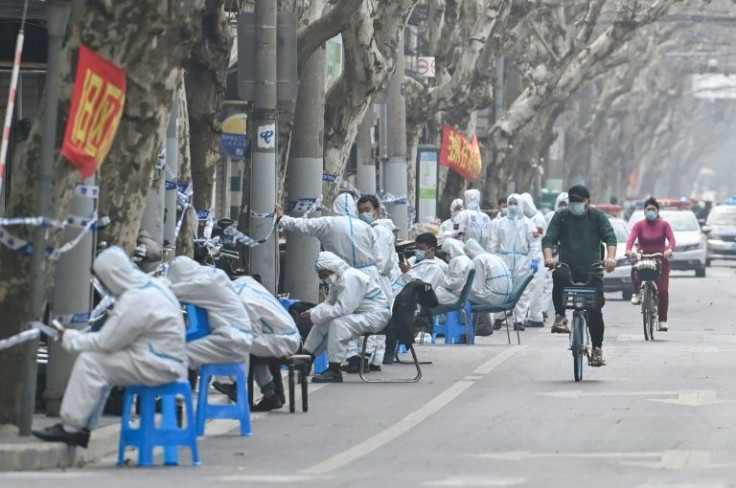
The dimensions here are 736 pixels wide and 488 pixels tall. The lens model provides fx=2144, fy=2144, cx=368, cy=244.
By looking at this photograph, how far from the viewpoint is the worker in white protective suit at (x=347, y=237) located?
20.4 m

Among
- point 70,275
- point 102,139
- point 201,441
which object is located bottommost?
point 201,441

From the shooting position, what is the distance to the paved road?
12.2 meters

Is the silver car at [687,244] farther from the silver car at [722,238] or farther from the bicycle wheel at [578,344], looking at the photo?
the bicycle wheel at [578,344]

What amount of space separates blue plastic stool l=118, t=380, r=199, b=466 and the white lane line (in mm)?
817

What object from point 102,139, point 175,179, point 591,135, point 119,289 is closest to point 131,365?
point 119,289

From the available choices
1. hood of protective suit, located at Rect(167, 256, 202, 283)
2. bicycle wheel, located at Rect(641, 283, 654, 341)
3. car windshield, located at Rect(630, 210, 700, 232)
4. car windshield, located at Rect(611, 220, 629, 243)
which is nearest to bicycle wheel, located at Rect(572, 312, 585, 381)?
hood of protective suit, located at Rect(167, 256, 202, 283)

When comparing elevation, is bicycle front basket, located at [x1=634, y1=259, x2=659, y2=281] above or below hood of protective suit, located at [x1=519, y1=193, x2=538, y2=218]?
below

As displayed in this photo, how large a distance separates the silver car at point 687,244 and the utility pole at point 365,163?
1518cm

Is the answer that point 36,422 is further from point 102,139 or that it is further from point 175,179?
point 175,179

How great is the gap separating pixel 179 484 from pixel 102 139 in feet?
9.93

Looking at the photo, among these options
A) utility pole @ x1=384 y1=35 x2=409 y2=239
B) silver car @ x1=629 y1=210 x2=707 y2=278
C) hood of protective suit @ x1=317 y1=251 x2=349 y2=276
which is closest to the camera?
hood of protective suit @ x1=317 y1=251 x2=349 y2=276

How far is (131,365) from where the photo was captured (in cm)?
1272

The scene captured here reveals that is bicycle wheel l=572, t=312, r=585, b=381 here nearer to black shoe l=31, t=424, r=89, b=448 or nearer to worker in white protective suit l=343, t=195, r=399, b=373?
worker in white protective suit l=343, t=195, r=399, b=373

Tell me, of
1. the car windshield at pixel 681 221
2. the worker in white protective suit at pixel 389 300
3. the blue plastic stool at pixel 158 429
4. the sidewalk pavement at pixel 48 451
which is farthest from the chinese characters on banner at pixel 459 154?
the blue plastic stool at pixel 158 429
